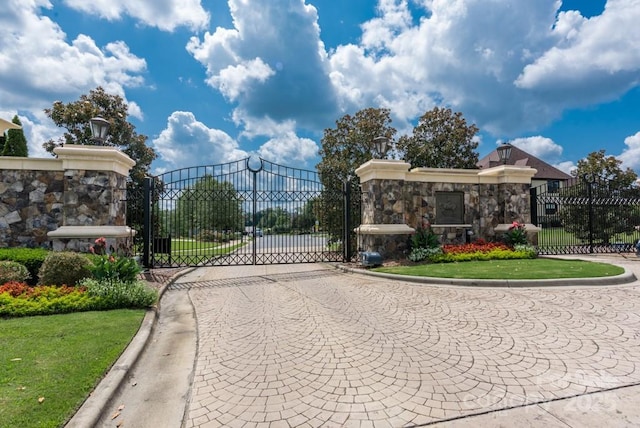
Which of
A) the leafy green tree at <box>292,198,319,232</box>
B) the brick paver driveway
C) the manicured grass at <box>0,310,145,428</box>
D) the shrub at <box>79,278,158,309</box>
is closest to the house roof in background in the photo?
the leafy green tree at <box>292,198,319,232</box>

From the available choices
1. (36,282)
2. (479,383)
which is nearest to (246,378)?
(479,383)

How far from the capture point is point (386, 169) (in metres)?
11.2

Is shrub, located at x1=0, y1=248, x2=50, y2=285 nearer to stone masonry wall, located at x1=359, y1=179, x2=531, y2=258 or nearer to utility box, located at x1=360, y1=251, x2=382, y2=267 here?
utility box, located at x1=360, y1=251, x2=382, y2=267

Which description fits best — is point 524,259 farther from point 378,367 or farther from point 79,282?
point 79,282

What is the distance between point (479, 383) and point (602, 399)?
986 mm

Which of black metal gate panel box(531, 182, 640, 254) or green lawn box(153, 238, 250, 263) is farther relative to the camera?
black metal gate panel box(531, 182, 640, 254)

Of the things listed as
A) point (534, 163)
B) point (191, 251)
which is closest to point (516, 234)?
point (191, 251)

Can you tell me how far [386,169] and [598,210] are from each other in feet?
38.3

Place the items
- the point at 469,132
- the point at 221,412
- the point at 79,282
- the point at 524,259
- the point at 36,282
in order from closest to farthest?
the point at 221,412 < the point at 79,282 < the point at 36,282 < the point at 524,259 < the point at 469,132

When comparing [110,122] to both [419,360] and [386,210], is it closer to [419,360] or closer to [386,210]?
[386,210]

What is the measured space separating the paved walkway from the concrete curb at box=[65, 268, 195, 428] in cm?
35

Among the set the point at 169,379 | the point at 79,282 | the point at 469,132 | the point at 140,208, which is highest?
the point at 469,132

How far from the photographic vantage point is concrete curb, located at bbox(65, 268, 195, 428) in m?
2.67

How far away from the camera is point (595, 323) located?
4898mm
